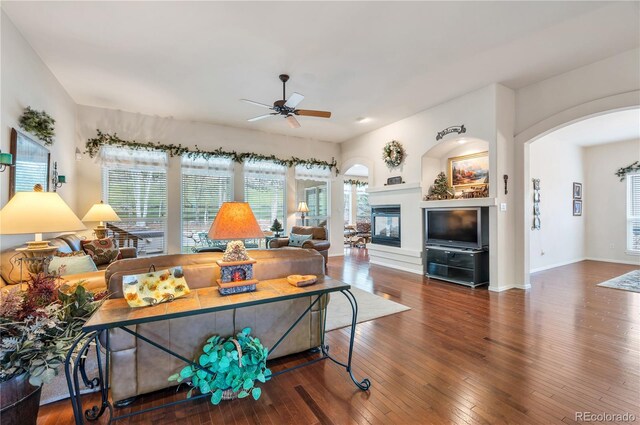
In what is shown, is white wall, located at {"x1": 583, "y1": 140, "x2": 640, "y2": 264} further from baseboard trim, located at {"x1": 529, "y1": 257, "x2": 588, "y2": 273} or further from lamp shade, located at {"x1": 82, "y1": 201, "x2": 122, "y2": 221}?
lamp shade, located at {"x1": 82, "y1": 201, "x2": 122, "y2": 221}

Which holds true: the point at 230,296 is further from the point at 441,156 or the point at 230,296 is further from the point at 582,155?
the point at 582,155

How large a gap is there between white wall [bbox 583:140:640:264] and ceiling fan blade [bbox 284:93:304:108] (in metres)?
8.20

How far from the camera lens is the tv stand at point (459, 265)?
15.4 feet

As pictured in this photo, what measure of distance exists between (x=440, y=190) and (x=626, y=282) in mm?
3500

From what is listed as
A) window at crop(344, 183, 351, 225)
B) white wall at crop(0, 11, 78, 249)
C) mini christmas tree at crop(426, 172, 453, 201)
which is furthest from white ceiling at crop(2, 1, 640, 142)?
window at crop(344, 183, 351, 225)

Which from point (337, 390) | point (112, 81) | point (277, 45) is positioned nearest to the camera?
point (337, 390)

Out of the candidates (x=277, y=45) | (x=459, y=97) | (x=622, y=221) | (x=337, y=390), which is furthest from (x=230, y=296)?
(x=622, y=221)

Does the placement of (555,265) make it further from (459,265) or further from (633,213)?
(459,265)

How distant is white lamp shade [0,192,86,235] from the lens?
6.57ft

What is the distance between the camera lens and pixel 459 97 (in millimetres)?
4984

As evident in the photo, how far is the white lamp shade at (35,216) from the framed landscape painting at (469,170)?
5.82m

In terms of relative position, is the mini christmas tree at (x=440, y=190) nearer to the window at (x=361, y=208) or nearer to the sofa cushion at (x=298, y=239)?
the sofa cushion at (x=298, y=239)

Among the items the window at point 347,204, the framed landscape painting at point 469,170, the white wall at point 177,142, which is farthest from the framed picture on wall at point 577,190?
the window at point 347,204

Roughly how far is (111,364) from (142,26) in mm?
3323
